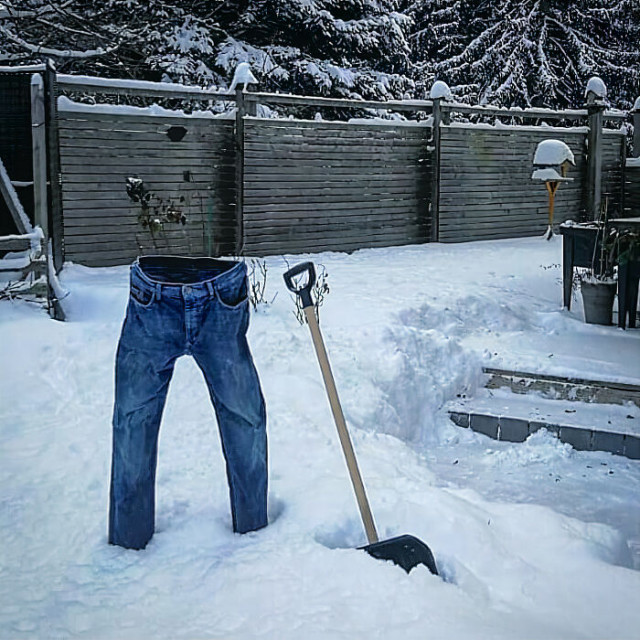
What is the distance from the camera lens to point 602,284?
6.28m

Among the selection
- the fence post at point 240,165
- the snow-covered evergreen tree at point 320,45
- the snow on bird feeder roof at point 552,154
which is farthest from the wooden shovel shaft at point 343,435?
the snow-covered evergreen tree at point 320,45

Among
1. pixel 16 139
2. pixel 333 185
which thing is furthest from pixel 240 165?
pixel 16 139

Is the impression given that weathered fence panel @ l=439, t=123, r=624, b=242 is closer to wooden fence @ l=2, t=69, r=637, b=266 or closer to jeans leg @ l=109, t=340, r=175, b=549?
wooden fence @ l=2, t=69, r=637, b=266

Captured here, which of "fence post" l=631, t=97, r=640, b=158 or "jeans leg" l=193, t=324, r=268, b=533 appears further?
"fence post" l=631, t=97, r=640, b=158

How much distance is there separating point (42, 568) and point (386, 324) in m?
3.25

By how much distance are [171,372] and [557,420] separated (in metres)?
2.85

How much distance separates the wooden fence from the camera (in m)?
7.45

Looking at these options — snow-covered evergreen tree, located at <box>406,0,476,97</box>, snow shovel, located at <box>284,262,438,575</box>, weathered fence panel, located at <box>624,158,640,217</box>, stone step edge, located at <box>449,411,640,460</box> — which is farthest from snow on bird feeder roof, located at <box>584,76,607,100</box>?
snow shovel, located at <box>284,262,438,575</box>

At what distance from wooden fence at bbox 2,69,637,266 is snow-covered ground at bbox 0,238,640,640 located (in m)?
1.37

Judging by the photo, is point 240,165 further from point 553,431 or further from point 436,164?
point 553,431

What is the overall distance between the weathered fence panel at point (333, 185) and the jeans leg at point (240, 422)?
5.92 m

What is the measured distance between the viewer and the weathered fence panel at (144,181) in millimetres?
7328

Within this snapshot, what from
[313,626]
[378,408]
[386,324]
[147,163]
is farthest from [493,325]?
[313,626]

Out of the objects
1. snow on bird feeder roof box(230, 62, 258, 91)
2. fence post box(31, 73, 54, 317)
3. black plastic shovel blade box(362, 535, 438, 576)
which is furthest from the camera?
snow on bird feeder roof box(230, 62, 258, 91)
